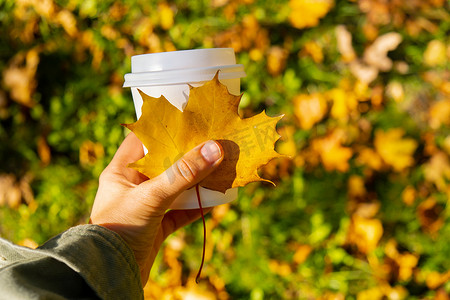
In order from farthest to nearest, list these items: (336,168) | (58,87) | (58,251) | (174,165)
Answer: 1. (58,87)
2. (336,168)
3. (174,165)
4. (58,251)

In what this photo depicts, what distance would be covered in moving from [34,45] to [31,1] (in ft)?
0.71

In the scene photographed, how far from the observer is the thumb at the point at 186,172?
3.54ft

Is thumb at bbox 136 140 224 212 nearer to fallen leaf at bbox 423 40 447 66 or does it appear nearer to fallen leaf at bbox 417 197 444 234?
fallen leaf at bbox 417 197 444 234

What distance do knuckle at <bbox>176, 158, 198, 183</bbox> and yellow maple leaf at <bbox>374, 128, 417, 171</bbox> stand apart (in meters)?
1.10

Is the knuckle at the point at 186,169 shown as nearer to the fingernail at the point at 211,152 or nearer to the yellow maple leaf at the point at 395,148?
the fingernail at the point at 211,152

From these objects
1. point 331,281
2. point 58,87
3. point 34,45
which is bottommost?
point 331,281

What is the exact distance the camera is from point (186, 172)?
1081 mm

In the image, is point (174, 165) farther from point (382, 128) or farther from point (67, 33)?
point (67, 33)

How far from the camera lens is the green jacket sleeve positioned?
86cm

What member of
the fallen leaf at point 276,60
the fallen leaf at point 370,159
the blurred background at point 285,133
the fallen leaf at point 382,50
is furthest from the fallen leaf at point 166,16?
the fallen leaf at point 370,159

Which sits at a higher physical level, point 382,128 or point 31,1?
point 31,1

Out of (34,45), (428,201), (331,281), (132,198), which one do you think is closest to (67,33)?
(34,45)

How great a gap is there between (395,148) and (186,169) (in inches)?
45.3

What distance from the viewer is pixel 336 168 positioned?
1.90 meters
